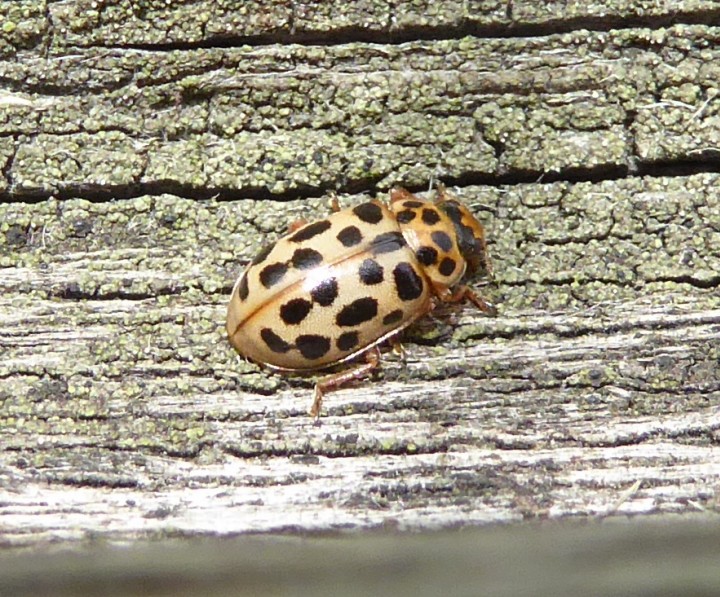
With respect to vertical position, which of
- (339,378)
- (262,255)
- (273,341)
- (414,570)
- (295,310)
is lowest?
(414,570)

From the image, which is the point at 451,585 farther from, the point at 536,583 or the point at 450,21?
the point at 450,21

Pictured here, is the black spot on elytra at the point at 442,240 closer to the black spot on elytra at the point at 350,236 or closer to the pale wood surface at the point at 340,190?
the pale wood surface at the point at 340,190

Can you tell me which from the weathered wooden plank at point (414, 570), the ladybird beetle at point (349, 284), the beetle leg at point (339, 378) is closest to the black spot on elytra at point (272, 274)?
the ladybird beetle at point (349, 284)

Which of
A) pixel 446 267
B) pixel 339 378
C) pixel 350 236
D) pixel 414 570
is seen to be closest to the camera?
pixel 414 570

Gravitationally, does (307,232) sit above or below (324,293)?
above

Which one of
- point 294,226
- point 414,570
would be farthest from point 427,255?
point 414,570

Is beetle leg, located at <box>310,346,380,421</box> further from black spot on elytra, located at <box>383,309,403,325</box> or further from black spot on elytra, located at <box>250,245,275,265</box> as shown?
black spot on elytra, located at <box>250,245,275,265</box>

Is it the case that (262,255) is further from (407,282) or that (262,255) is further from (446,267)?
(446,267)
